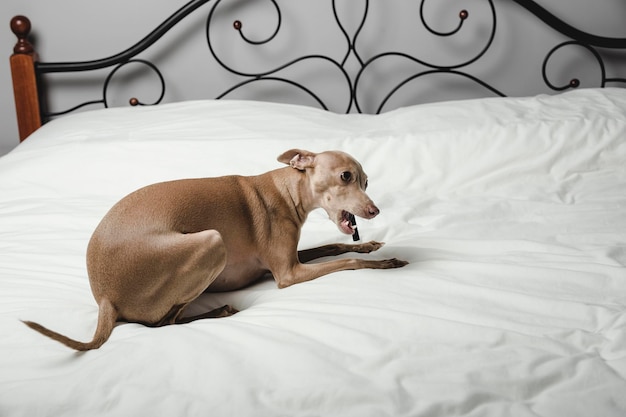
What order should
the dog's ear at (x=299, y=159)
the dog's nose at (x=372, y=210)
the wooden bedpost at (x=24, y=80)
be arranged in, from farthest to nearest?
the wooden bedpost at (x=24, y=80)
the dog's ear at (x=299, y=159)
the dog's nose at (x=372, y=210)

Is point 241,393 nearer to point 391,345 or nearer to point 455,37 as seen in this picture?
point 391,345

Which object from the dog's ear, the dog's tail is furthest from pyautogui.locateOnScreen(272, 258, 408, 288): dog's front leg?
the dog's tail

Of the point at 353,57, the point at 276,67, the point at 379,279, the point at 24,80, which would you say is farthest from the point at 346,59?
the point at 379,279

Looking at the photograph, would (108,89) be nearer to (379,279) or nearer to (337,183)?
(337,183)

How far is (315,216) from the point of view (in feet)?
6.36

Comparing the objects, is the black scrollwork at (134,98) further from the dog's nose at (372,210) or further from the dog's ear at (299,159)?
the dog's nose at (372,210)

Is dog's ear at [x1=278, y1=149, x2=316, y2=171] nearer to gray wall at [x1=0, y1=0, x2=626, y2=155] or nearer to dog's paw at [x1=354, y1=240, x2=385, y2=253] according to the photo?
dog's paw at [x1=354, y1=240, x2=385, y2=253]

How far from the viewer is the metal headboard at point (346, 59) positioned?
110 inches

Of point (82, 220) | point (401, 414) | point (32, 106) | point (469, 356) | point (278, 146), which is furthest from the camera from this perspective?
point (32, 106)

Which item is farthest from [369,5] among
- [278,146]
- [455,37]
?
[278,146]

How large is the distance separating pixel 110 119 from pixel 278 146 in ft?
2.40

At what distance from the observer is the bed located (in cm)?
91

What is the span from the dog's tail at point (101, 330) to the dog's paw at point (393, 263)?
588 mm

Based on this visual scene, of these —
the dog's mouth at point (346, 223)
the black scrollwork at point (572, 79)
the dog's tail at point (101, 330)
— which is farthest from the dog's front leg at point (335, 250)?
the black scrollwork at point (572, 79)
